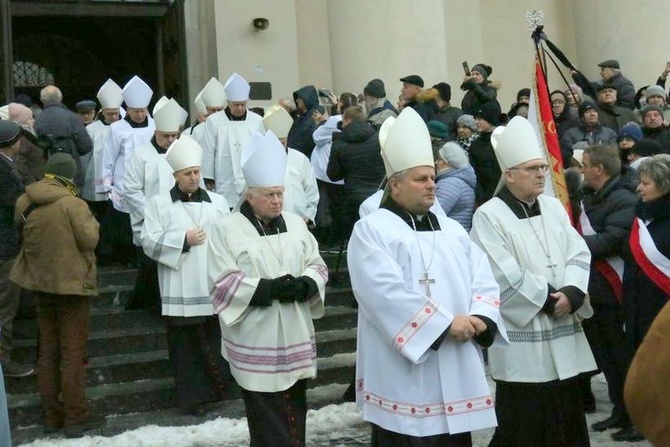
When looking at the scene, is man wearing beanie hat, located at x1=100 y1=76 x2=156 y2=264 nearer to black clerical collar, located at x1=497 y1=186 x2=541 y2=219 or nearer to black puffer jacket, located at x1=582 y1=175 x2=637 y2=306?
black puffer jacket, located at x1=582 y1=175 x2=637 y2=306

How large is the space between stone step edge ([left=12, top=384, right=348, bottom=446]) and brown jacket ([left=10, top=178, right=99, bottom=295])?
40.0 inches

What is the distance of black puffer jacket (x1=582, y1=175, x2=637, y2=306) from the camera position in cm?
780

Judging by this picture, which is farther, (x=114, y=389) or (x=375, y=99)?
(x=375, y=99)

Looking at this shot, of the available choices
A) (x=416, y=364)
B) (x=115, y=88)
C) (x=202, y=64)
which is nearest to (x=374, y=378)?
(x=416, y=364)

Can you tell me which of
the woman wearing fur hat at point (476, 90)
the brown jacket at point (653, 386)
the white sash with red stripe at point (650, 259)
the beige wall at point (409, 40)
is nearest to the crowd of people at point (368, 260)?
the white sash with red stripe at point (650, 259)

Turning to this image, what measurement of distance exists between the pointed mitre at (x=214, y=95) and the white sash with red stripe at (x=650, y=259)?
5.29 meters

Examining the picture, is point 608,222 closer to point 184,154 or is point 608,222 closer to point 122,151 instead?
point 184,154

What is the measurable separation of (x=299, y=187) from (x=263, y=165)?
3544 mm

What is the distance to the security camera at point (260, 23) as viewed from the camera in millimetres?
15023

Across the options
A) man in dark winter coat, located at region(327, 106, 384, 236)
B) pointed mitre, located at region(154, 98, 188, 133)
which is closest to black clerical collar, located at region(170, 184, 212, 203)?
pointed mitre, located at region(154, 98, 188, 133)

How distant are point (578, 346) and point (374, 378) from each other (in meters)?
1.54

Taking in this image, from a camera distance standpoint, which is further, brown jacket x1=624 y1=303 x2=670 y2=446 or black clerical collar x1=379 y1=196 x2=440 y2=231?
black clerical collar x1=379 y1=196 x2=440 y2=231

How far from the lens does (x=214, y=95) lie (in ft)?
37.2

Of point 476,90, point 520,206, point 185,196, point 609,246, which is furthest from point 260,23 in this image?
point 520,206
